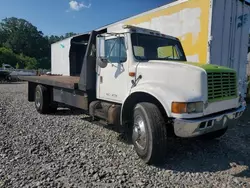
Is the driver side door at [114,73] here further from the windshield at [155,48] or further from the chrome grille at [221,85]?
the chrome grille at [221,85]

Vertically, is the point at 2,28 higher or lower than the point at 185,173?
higher

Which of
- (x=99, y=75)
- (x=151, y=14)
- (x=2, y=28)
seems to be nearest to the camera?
(x=99, y=75)

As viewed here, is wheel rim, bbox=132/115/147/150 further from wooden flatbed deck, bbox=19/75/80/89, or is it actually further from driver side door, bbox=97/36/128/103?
wooden flatbed deck, bbox=19/75/80/89

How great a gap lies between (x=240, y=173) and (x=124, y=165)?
1.77 metres

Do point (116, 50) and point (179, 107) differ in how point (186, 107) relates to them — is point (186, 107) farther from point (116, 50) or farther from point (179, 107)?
point (116, 50)

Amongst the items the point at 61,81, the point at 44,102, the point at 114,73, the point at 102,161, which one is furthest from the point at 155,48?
the point at 44,102

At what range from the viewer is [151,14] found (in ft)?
24.3

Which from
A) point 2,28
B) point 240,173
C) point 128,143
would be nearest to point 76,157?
point 128,143

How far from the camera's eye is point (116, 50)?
4.57 meters

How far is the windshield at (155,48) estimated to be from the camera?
433 centimetres

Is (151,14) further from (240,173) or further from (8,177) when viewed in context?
(8,177)

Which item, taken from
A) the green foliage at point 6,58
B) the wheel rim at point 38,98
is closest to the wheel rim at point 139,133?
the wheel rim at point 38,98

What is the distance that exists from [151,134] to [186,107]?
68 centimetres

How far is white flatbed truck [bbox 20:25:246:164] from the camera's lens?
11.1ft
